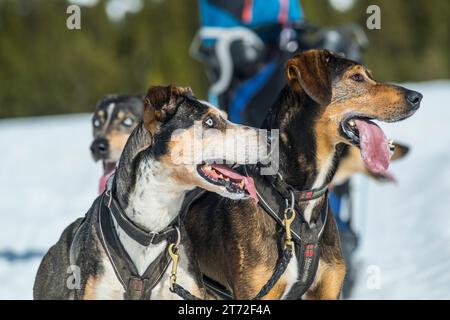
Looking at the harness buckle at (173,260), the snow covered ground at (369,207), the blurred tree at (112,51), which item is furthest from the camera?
the blurred tree at (112,51)

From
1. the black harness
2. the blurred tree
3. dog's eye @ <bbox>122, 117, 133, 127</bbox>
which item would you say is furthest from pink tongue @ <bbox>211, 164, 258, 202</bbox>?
the blurred tree

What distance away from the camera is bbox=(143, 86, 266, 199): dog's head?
318 centimetres

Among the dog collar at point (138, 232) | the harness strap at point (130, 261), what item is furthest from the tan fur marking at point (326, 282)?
the dog collar at point (138, 232)

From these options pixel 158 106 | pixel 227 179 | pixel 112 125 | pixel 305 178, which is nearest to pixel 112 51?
pixel 112 125

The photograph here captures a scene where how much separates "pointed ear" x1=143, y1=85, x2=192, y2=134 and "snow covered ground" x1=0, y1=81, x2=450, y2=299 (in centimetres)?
194

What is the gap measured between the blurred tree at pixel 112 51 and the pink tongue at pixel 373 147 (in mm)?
21017

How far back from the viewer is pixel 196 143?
127 inches

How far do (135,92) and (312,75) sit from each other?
1933 centimetres

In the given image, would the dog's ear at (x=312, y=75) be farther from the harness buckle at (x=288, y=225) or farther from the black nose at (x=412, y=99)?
the harness buckle at (x=288, y=225)

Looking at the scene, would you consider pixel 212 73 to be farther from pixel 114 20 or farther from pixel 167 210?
pixel 114 20

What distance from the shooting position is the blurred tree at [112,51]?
25734mm

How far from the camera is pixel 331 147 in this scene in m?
3.52

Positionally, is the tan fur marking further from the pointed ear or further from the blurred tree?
the blurred tree
